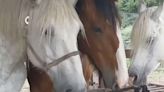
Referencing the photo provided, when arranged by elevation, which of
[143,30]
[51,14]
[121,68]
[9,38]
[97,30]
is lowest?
[121,68]

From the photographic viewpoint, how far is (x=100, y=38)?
251 centimetres

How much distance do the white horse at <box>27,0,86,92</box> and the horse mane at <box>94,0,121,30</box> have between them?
2.77ft

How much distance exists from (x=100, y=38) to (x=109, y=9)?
0.27 metres

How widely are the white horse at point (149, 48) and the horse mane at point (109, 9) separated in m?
0.35

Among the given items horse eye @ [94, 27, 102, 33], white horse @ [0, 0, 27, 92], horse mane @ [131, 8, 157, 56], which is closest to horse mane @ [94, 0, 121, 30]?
horse eye @ [94, 27, 102, 33]

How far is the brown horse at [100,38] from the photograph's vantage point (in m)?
2.52

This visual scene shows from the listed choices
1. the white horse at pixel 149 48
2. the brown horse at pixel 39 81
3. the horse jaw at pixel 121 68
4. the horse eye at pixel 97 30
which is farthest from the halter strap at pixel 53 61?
the white horse at pixel 149 48

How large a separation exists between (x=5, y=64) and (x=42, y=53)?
0.65 ft

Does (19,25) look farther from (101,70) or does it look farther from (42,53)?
(101,70)

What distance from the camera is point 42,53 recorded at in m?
1.71

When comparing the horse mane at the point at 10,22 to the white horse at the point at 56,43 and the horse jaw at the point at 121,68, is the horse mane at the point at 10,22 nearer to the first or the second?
the white horse at the point at 56,43

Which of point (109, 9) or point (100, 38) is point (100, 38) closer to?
point (100, 38)

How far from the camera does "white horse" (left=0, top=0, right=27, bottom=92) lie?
1.73 metres

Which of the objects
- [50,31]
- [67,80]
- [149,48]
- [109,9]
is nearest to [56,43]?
[50,31]
